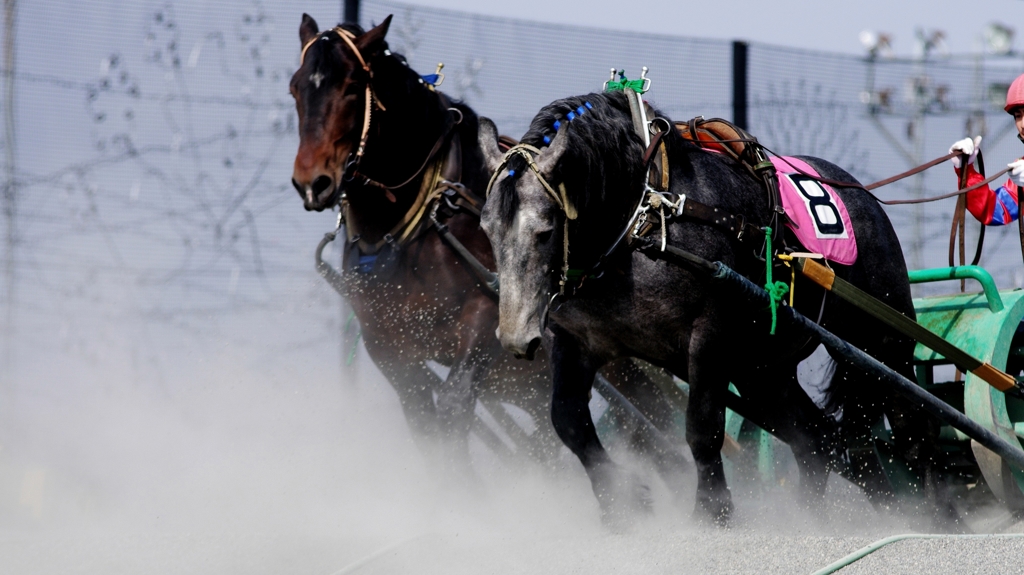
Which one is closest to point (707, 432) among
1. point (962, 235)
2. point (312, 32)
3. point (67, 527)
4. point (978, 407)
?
point (978, 407)

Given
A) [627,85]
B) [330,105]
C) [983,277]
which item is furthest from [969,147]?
[330,105]

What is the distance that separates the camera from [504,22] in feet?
20.1

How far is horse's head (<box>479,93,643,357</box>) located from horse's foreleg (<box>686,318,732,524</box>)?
42cm

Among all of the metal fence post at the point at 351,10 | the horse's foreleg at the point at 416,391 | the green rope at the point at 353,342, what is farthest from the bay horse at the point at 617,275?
the metal fence post at the point at 351,10

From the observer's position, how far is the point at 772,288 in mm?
3408

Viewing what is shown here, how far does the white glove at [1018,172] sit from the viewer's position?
3898mm

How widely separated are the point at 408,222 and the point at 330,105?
524 mm

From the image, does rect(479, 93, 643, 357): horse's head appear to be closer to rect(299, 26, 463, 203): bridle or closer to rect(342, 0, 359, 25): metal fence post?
rect(299, 26, 463, 203): bridle

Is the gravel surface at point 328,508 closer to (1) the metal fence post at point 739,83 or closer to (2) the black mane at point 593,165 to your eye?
(2) the black mane at point 593,165

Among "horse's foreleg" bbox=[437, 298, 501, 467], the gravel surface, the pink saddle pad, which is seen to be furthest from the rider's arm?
"horse's foreleg" bbox=[437, 298, 501, 467]

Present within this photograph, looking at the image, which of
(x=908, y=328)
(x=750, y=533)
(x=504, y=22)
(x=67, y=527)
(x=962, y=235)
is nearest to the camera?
(x=750, y=533)

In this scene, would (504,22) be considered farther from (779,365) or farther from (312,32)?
(779,365)

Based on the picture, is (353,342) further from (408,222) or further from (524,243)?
(524,243)

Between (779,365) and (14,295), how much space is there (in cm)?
358
